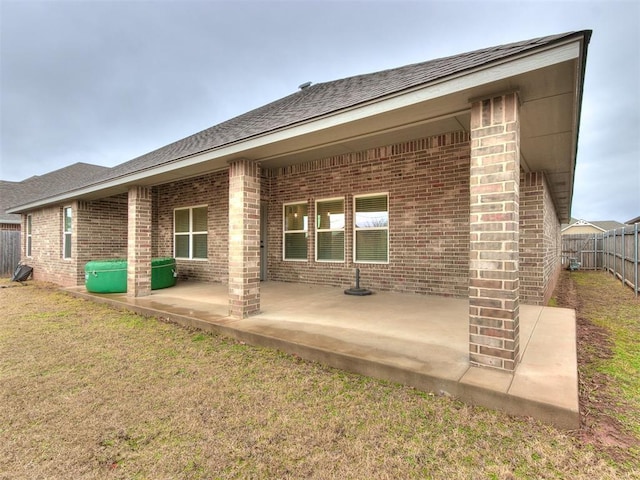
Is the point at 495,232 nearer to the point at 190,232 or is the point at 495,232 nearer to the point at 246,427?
the point at 246,427

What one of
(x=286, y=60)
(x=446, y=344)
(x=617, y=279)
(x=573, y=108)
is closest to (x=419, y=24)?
(x=286, y=60)

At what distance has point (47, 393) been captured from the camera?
2.86 m

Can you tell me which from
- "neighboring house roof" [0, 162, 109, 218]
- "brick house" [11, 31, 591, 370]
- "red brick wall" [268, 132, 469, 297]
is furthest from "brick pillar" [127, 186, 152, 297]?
"neighboring house roof" [0, 162, 109, 218]

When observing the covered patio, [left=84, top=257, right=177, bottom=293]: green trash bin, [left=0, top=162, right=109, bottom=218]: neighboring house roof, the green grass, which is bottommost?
the green grass

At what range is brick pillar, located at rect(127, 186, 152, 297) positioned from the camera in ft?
23.0

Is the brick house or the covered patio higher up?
the brick house

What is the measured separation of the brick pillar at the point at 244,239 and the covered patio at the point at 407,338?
0.27 metres

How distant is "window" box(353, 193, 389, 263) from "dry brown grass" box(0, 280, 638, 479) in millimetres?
4202

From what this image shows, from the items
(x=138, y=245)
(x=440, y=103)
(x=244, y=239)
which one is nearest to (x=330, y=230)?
(x=244, y=239)

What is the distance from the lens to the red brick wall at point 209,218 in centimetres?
916

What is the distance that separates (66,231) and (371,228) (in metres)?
9.63

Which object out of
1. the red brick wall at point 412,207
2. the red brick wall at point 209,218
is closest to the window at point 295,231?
the red brick wall at point 412,207

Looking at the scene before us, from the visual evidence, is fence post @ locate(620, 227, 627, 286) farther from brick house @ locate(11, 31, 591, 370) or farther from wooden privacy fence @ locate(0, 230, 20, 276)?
wooden privacy fence @ locate(0, 230, 20, 276)

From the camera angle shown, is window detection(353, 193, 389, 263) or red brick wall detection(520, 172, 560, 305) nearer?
red brick wall detection(520, 172, 560, 305)
